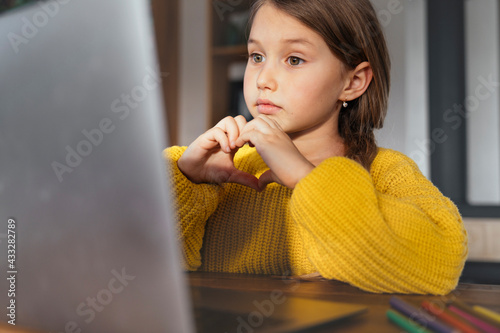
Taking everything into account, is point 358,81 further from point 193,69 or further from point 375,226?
point 193,69

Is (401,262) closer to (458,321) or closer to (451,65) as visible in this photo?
(458,321)

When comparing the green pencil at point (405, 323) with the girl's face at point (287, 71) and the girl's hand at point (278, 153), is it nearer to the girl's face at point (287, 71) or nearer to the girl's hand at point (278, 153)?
the girl's hand at point (278, 153)

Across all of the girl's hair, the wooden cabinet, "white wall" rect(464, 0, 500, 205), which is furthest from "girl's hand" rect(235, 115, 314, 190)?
the wooden cabinet

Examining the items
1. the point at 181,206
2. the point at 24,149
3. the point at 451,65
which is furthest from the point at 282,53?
the point at 451,65

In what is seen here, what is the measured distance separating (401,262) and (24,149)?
449 millimetres

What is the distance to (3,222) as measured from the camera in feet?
1.19

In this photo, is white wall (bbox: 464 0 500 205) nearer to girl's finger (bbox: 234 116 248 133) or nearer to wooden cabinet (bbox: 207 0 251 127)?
wooden cabinet (bbox: 207 0 251 127)

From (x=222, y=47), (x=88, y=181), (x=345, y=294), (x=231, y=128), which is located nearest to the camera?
(x=88, y=181)

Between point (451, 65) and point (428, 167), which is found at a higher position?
point (451, 65)

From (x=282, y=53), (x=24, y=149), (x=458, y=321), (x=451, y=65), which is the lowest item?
(x=458, y=321)

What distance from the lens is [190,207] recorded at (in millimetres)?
839

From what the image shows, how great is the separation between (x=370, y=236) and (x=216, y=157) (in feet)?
1.10

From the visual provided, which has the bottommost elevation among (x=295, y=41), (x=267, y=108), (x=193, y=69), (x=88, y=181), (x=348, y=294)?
(x=348, y=294)

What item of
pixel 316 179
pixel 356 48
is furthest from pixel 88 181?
pixel 356 48
